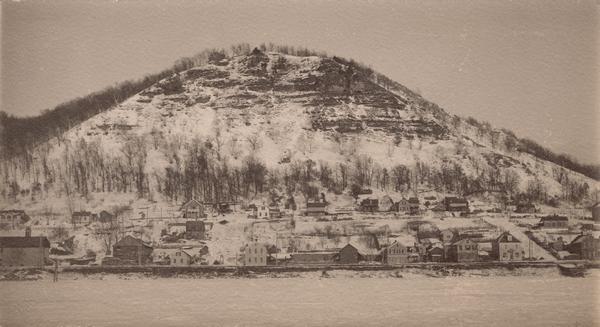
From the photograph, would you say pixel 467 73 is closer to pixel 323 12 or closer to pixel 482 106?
pixel 482 106

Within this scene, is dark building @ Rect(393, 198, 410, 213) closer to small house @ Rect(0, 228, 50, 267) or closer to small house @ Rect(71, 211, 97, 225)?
small house @ Rect(71, 211, 97, 225)

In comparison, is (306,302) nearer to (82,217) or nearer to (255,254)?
(255,254)

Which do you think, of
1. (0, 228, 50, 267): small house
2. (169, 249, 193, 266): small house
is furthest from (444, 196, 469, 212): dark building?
(0, 228, 50, 267): small house

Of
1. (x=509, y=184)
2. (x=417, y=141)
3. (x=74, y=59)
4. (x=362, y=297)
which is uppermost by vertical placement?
(x=74, y=59)

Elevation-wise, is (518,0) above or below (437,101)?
above

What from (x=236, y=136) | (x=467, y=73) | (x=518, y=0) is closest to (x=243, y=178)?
(x=236, y=136)

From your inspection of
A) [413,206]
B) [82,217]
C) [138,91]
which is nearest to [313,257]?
[413,206]
